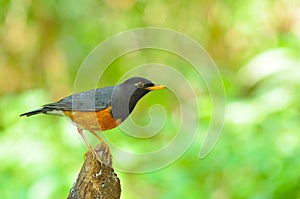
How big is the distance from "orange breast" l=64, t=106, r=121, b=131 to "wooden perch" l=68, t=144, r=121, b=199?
0.13 meters

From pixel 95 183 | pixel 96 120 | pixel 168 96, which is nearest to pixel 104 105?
pixel 96 120

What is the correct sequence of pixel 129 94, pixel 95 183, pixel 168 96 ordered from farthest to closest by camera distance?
pixel 168 96 < pixel 129 94 < pixel 95 183

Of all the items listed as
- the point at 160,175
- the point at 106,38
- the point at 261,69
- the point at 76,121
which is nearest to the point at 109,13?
the point at 106,38

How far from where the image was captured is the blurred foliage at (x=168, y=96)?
3602mm

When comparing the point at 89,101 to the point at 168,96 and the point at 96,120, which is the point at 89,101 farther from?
the point at 168,96

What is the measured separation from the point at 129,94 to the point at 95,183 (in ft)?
1.16

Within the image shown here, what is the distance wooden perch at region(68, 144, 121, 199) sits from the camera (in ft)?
6.66

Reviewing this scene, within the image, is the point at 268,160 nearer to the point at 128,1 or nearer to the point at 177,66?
the point at 177,66

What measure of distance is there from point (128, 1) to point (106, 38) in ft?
1.52

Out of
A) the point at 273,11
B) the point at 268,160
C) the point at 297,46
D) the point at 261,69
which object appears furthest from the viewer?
the point at 273,11

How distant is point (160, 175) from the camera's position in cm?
371

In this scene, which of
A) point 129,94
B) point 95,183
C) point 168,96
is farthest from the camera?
point 168,96

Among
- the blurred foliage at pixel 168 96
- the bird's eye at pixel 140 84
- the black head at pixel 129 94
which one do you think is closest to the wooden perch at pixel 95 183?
the black head at pixel 129 94

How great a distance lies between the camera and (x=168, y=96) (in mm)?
6094
